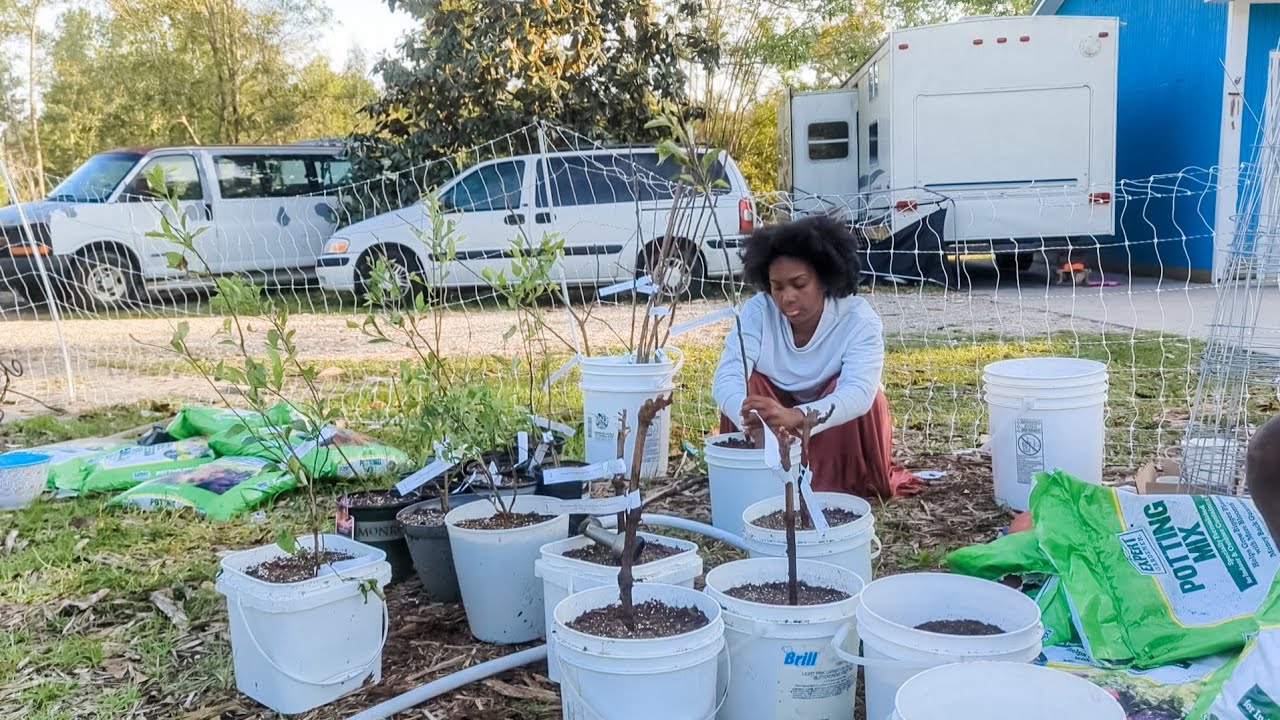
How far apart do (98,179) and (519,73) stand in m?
4.65

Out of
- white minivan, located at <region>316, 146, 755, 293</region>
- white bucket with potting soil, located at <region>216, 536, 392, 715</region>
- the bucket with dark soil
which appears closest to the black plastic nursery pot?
the bucket with dark soil

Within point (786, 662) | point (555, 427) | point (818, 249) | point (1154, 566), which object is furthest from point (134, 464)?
point (1154, 566)

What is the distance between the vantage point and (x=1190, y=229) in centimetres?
1080

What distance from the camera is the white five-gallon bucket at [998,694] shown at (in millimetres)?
1540

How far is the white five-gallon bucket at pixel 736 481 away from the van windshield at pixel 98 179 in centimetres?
922

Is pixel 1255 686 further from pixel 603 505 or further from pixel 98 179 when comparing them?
pixel 98 179

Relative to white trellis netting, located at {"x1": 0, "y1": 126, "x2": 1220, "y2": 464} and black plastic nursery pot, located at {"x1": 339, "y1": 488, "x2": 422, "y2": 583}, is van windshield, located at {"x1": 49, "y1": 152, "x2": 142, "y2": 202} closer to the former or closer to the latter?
white trellis netting, located at {"x1": 0, "y1": 126, "x2": 1220, "y2": 464}

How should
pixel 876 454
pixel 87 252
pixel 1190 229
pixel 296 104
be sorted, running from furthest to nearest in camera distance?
1. pixel 296 104
2. pixel 1190 229
3. pixel 87 252
4. pixel 876 454

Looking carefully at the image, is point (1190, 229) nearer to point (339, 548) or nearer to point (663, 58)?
point (663, 58)

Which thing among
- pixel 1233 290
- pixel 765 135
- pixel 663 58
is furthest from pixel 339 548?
pixel 765 135

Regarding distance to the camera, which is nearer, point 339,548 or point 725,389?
point 339,548

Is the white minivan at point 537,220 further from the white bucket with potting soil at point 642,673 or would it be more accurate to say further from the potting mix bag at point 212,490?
the white bucket with potting soil at point 642,673

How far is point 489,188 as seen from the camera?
966cm

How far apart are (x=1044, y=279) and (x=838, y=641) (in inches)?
418
